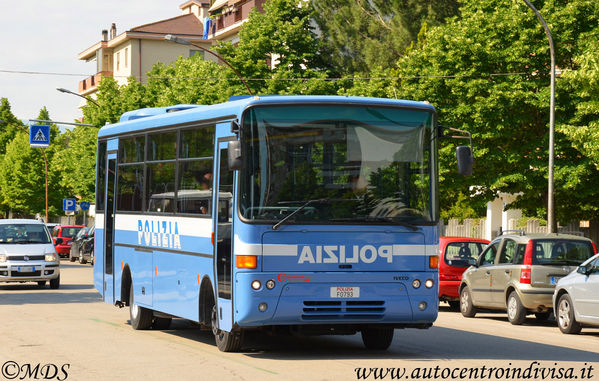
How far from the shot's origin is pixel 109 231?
63.8 ft

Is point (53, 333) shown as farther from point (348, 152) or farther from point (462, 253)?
point (462, 253)

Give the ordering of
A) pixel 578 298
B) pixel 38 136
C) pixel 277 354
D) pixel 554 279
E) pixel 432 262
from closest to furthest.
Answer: pixel 432 262, pixel 277 354, pixel 578 298, pixel 554 279, pixel 38 136

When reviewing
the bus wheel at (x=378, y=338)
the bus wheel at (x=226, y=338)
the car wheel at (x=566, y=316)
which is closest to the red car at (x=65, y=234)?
the car wheel at (x=566, y=316)

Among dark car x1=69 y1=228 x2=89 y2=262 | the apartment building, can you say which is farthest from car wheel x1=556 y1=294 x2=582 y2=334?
the apartment building

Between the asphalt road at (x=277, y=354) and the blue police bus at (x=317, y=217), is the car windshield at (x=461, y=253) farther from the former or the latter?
the blue police bus at (x=317, y=217)

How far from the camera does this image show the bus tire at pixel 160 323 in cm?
1823

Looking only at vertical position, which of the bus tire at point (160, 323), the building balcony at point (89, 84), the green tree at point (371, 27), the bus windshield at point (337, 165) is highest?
the building balcony at point (89, 84)

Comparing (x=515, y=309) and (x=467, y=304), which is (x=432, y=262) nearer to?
(x=515, y=309)

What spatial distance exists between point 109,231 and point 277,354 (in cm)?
602

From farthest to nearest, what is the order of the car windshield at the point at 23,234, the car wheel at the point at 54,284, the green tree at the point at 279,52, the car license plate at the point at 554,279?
the green tree at the point at 279,52 → the car wheel at the point at 54,284 → the car windshield at the point at 23,234 → the car license plate at the point at 554,279

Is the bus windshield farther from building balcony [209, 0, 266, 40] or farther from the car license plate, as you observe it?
building balcony [209, 0, 266, 40]

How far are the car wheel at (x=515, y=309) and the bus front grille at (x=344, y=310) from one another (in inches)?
333

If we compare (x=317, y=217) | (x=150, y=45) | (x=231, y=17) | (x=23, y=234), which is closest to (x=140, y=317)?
(x=317, y=217)

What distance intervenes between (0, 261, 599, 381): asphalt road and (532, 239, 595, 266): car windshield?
1295 mm
